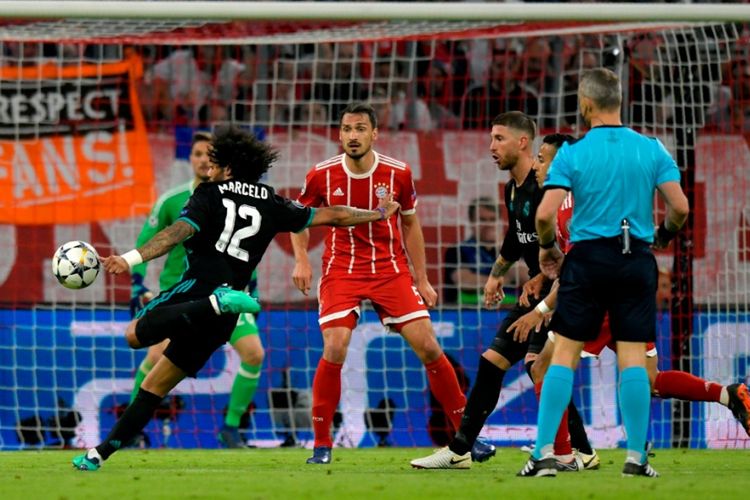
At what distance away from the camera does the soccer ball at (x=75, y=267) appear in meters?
7.43

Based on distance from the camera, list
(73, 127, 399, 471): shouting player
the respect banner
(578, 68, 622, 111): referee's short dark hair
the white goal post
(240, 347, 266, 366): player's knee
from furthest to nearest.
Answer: the respect banner, (240, 347, 266, 366): player's knee, the white goal post, (73, 127, 399, 471): shouting player, (578, 68, 622, 111): referee's short dark hair

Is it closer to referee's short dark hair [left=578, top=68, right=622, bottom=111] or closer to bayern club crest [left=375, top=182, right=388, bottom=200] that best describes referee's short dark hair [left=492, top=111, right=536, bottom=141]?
bayern club crest [left=375, top=182, right=388, bottom=200]

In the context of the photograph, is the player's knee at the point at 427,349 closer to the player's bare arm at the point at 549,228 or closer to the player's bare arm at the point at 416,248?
the player's bare arm at the point at 416,248

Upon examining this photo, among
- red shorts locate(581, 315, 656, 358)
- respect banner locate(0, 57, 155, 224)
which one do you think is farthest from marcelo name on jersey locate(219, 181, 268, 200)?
respect banner locate(0, 57, 155, 224)

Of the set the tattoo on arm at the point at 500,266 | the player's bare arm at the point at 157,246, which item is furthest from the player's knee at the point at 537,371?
the player's bare arm at the point at 157,246

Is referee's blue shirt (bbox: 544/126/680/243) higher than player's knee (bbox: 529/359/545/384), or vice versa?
referee's blue shirt (bbox: 544/126/680/243)

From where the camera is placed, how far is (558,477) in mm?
7164

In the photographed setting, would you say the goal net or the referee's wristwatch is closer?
the referee's wristwatch

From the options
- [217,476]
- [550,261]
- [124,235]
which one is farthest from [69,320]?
[550,261]

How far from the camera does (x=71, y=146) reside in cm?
1313

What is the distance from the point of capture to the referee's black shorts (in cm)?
683

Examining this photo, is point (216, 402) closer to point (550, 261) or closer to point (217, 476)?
point (217, 476)

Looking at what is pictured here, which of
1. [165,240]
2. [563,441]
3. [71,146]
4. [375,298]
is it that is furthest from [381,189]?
[71,146]

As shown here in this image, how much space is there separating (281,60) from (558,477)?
713cm
